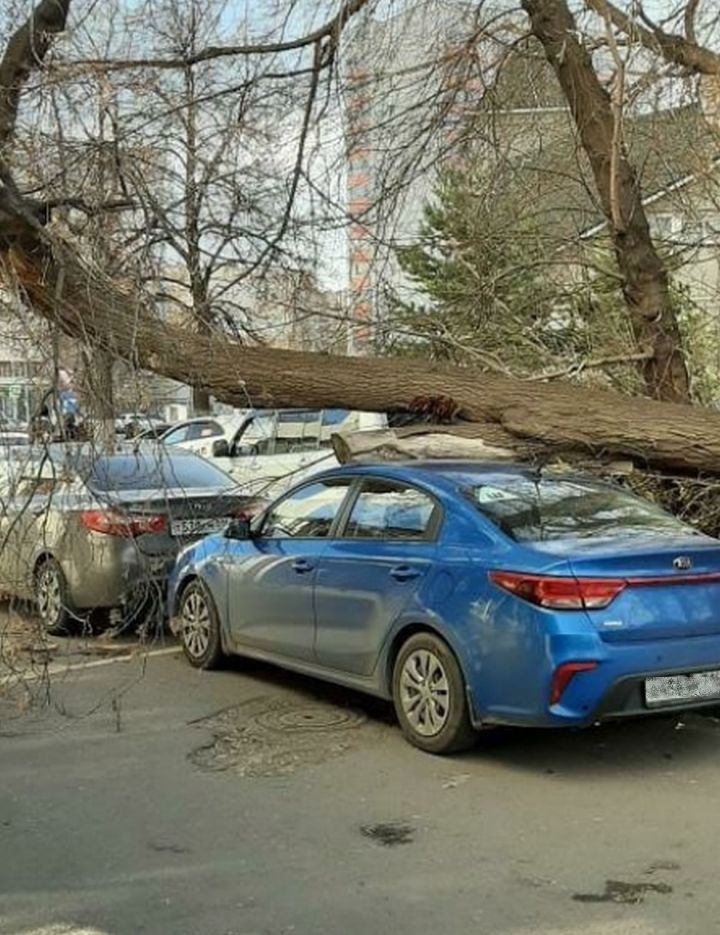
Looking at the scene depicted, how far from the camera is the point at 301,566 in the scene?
24.4 feet

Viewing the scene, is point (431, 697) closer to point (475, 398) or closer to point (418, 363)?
point (475, 398)

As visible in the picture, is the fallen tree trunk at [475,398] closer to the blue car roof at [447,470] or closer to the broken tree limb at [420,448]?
the broken tree limb at [420,448]

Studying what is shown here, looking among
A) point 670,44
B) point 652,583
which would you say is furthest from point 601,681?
point 670,44

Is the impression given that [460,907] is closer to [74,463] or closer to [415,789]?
[415,789]

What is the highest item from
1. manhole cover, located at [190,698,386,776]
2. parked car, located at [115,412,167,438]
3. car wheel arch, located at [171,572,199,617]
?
parked car, located at [115,412,167,438]

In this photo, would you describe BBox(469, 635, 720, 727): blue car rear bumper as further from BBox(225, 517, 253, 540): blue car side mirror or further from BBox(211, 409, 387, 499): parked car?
BBox(211, 409, 387, 499): parked car

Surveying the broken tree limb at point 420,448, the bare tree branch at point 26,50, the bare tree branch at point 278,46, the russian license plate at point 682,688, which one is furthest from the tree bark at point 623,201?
the bare tree branch at point 26,50

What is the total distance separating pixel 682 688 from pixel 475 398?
2226 millimetres

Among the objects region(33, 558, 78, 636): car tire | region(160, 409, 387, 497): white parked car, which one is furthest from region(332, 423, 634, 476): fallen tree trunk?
region(160, 409, 387, 497): white parked car

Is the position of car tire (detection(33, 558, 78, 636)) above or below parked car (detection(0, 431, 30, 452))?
below

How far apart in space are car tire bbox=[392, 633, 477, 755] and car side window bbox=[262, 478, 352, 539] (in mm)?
1166

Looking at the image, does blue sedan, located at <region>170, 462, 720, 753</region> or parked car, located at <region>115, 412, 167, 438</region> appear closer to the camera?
parked car, located at <region>115, 412, 167, 438</region>

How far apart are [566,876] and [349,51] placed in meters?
7.26

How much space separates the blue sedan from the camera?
5.86 meters
